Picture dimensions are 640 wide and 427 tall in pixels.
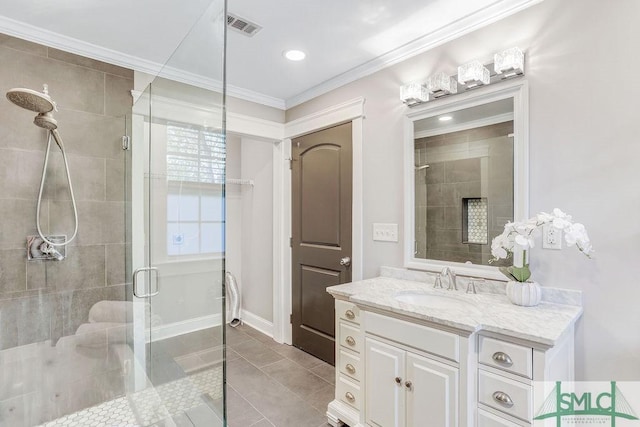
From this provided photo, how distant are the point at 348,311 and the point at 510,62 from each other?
64.1 inches

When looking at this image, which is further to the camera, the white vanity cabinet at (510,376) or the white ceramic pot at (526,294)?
the white ceramic pot at (526,294)

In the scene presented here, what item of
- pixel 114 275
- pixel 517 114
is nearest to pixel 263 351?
pixel 114 275

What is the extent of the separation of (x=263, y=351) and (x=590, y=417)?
2.41 meters

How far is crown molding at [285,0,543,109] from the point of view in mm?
1706

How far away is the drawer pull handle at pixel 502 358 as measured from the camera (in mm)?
1218

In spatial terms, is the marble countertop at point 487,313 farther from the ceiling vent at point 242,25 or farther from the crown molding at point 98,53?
the ceiling vent at point 242,25

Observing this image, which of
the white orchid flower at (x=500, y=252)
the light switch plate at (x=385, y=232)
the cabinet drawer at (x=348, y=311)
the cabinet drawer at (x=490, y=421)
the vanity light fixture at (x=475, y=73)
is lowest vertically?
the cabinet drawer at (x=490, y=421)

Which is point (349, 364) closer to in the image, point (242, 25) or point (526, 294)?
point (526, 294)

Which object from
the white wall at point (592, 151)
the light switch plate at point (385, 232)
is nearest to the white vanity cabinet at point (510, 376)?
the white wall at point (592, 151)

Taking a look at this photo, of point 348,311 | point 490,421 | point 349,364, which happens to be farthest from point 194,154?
point 490,421

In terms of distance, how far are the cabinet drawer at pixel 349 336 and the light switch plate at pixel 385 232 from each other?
704 millimetres

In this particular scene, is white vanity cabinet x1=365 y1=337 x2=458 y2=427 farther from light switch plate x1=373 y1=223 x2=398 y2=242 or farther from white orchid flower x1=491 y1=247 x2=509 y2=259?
light switch plate x1=373 y1=223 x2=398 y2=242

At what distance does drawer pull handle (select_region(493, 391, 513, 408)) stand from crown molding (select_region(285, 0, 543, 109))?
1.86 metres

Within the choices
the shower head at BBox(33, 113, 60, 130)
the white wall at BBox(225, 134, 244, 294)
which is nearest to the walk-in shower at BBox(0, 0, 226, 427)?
the shower head at BBox(33, 113, 60, 130)
